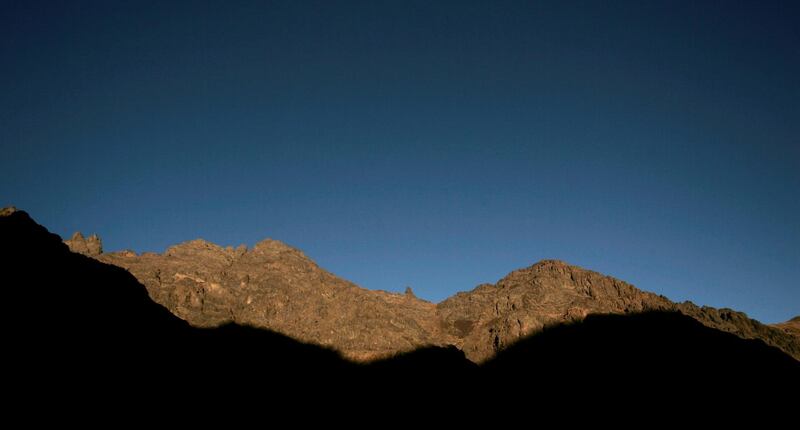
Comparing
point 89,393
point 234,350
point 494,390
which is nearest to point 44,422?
point 89,393

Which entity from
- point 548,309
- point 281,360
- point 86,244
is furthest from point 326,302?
point 86,244

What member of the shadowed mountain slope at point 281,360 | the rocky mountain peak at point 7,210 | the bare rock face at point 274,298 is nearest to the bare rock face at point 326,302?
the bare rock face at point 274,298

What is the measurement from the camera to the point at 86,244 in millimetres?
172000

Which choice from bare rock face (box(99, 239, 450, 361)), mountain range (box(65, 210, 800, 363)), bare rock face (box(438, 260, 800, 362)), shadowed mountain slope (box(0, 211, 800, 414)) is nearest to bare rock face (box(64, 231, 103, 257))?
mountain range (box(65, 210, 800, 363))

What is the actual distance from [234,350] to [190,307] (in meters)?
23.7

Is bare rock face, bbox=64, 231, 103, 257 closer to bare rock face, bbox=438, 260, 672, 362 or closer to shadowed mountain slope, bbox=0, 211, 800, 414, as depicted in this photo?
shadowed mountain slope, bbox=0, 211, 800, 414

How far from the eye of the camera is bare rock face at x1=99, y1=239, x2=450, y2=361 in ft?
449

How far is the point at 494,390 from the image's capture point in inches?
5384

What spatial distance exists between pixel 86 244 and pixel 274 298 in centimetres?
7794

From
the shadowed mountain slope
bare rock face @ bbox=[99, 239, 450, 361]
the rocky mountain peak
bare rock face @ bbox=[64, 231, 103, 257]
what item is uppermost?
bare rock face @ bbox=[64, 231, 103, 257]

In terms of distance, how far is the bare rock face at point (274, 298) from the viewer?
5384 inches

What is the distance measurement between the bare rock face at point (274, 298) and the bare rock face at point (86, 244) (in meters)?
15.1

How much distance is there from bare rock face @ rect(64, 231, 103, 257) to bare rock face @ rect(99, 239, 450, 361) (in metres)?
15.1

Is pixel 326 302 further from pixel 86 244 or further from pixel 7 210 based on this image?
pixel 7 210
